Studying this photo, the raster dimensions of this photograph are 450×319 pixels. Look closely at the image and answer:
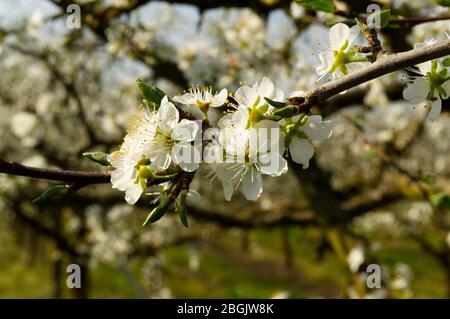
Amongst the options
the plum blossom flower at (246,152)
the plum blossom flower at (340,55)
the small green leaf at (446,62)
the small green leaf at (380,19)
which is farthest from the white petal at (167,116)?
the small green leaf at (446,62)

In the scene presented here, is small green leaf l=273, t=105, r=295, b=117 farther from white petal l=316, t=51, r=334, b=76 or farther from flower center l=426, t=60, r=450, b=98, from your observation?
flower center l=426, t=60, r=450, b=98

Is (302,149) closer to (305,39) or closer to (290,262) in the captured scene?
(305,39)

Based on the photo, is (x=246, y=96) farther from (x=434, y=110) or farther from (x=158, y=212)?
(x=434, y=110)

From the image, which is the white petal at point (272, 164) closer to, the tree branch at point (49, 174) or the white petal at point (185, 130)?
the white petal at point (185, 130)

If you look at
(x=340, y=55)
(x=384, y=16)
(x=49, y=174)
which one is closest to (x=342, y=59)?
(x=340, y=55)

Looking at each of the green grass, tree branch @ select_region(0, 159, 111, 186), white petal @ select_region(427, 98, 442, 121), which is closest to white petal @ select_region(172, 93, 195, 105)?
tree branch @ select_region(0, 159, 111, 186)

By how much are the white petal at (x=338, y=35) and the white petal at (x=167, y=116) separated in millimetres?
347

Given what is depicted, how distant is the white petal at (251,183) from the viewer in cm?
93

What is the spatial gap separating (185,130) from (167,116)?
0.06 m

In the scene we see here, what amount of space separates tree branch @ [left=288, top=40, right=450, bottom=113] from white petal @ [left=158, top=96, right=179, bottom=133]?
0.75 ft

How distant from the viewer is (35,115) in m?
5.71
